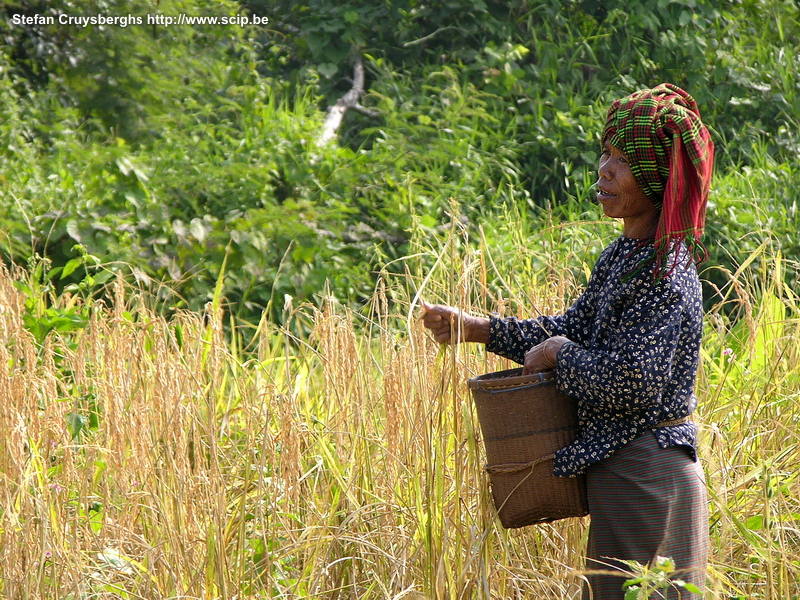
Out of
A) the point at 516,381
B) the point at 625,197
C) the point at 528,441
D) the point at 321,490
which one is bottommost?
the point at 321,490

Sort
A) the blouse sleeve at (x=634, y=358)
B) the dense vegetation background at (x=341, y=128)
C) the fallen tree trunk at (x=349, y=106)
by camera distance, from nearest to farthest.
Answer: the blouse sleeve at (x=634, y=358), the dense vegetation background at (x=341, y=128), the fallen tree trunk at (x=349, y=106)

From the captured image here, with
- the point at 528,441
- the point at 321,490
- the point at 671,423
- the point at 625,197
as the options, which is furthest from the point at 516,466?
the point at 321,490

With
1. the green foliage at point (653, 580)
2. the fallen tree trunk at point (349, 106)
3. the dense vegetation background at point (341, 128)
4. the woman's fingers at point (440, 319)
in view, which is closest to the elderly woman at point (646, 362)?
the green foliage at point (653, 580)

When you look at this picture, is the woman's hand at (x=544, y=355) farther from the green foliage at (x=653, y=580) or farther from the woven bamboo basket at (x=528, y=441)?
the green foliage at (x=653, y=580)

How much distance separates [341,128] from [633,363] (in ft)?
18.3

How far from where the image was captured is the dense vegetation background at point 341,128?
4.85m

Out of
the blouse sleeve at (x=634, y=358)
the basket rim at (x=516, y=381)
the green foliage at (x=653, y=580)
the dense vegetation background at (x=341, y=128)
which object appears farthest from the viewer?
the dense vegetation background at (x=341, y=128)

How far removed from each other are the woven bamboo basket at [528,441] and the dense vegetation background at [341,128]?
247cm

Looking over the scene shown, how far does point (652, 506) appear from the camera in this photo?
1699 millimetres

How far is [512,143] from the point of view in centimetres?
634

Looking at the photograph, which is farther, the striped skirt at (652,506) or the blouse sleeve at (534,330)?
the blouse sleeve at (534,330)

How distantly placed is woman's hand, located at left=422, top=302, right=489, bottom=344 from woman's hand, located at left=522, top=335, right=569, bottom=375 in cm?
15

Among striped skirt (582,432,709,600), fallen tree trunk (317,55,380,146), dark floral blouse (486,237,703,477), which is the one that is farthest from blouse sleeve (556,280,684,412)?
fallen tree trunk (317,55,380,146)

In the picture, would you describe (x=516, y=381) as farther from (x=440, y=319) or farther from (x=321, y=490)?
(x=321, y=490)
